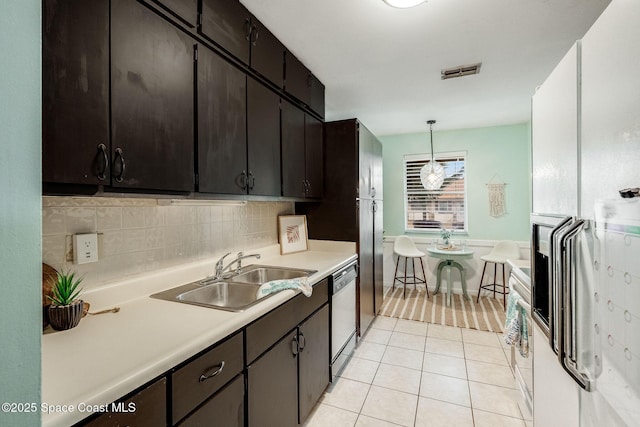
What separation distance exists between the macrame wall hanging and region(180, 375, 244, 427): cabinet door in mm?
4135

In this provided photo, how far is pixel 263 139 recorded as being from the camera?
72.9 inches

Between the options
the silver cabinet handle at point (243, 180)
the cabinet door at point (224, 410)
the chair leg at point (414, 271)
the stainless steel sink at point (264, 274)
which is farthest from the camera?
the chair leg at point (414, 271)

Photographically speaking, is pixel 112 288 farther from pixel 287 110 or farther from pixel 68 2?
pixel 287 110

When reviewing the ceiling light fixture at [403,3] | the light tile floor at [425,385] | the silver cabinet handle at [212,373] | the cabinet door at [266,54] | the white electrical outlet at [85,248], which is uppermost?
the ceiling light fixture at [403,3]

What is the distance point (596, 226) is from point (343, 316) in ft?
6.13

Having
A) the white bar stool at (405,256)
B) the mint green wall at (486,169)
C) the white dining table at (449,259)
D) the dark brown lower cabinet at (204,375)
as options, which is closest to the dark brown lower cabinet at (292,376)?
the dark brown lower cabinet at (204,375)

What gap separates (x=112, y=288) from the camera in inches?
51.9

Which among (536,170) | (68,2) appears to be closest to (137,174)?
(68,2)

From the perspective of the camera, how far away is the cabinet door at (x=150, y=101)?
1042 millimetres

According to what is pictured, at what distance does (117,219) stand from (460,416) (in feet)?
7.51

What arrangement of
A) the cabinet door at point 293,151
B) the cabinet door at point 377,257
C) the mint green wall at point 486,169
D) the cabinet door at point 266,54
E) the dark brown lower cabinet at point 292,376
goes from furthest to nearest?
the mint green wall at point 486,169 → the cabinet door at point 377,257 → the cabinet door at point 293,151 → the cabinet door at point 266,54 → the dark brown lower cabinet at point 292,376

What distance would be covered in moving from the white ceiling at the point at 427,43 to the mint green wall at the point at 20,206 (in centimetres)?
148

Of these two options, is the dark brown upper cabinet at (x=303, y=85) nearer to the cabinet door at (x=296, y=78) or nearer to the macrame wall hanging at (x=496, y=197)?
the cabinet door at (x=296, y=78)

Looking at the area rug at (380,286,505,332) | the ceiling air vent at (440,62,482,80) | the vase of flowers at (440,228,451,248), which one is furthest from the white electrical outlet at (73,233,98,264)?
the vase of flowers at (440,228,451,248)
